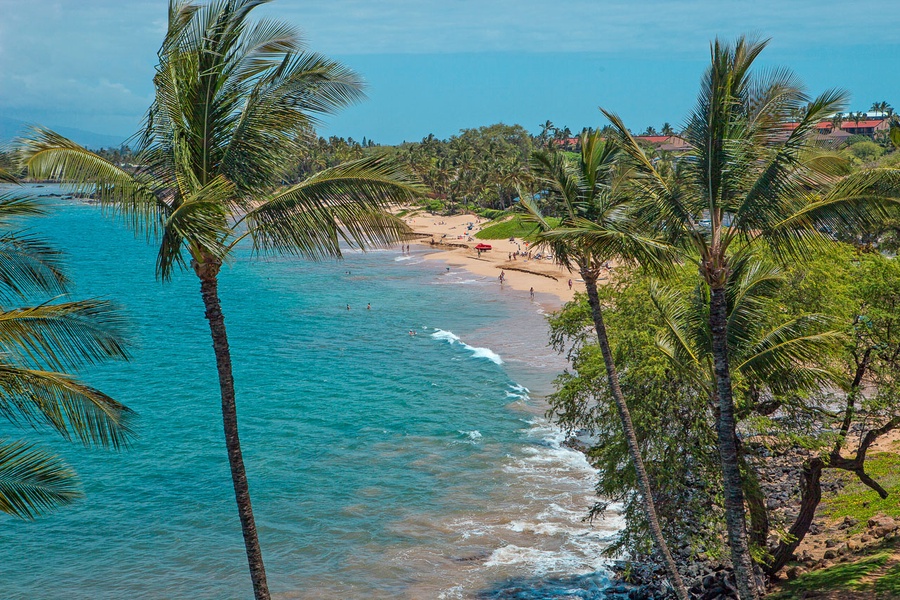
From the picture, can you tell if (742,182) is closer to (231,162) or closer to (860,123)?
(231,162)

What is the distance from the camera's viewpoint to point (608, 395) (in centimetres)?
1900

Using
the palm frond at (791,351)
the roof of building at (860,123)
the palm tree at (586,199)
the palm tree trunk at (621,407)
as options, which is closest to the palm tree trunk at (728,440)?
the palm frond at (791,351)

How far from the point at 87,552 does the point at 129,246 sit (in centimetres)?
10737

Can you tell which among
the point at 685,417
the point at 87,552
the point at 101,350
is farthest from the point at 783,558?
the point at 87,552

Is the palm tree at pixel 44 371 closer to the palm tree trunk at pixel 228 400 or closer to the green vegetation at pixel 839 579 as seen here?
the palm tree trunk at pixel 228 400

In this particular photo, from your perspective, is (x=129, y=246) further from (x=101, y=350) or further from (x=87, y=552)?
(x=101, y=350)

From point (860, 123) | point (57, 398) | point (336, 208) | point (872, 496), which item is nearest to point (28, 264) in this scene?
point (57, 398)

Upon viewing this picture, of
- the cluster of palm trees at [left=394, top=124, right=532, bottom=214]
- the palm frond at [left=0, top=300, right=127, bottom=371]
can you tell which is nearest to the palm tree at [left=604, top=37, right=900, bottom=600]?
the palm frond at [left=0, top=300, right=127, bottom=371]

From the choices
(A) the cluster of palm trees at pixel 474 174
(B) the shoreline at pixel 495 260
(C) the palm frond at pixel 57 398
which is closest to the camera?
(C) the palm frond at pixel 57 398

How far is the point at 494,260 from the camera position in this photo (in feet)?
280

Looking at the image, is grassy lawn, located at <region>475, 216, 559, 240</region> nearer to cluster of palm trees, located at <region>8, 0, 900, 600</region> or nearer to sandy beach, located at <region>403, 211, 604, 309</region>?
sandy beach, located at <region>403, 211, 604, 309</region>

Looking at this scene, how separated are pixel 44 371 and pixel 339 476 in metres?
23.3

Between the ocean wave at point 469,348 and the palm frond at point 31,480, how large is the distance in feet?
124

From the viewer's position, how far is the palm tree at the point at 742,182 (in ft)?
33.2
